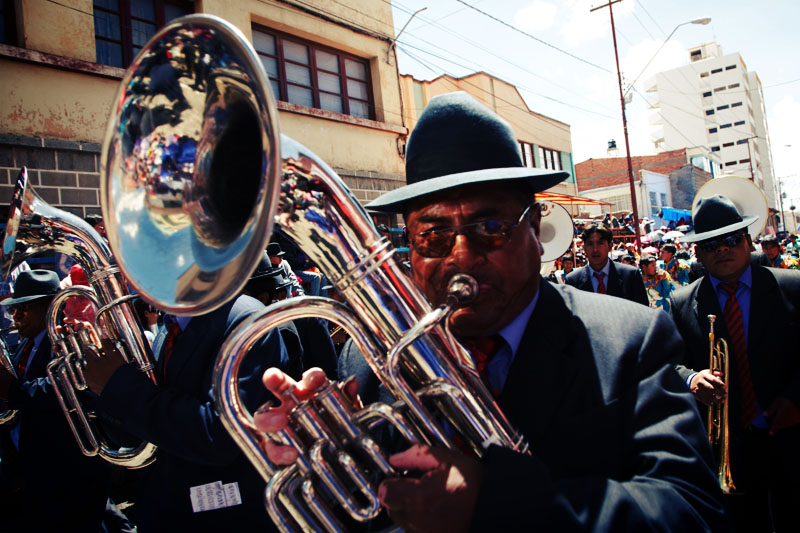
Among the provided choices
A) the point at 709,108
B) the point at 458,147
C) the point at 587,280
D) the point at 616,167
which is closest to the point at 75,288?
the point at 458,147

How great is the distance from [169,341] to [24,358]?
7.20 feet

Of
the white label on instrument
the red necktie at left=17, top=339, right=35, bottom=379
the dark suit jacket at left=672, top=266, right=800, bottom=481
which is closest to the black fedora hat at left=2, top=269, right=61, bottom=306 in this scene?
the red necktie at left=17, top=339, right=35, bottom=379

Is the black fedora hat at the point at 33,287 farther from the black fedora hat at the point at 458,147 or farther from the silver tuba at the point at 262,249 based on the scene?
the black fedora hat at the point at 458,147

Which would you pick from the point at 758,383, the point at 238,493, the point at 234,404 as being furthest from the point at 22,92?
the point at 758,383

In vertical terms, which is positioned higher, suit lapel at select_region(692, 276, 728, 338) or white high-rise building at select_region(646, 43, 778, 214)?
white high-rise building at select_region(646, 43, 778, 214)

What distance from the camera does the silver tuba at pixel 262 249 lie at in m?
Result: 1.10

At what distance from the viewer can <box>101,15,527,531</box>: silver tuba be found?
1.10m

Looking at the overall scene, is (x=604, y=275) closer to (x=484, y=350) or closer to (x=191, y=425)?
(x=484, y=350)

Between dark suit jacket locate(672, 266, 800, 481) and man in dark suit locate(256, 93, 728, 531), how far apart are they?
1.62 meters

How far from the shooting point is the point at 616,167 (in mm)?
44438

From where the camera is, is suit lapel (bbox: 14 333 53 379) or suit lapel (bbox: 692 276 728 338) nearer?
suit lapel (bbox: 692 276 728 338)

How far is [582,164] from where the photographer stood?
155 ft

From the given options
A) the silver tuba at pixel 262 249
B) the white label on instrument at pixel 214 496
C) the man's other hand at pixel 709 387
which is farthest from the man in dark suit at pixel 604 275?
the silver tuba at pixel 262 249

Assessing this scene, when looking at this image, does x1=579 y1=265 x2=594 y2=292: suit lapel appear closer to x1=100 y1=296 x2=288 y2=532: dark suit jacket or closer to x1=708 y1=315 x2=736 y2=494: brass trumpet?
x1=708 y1=315 x2=736 y2=494: brass trumpet
